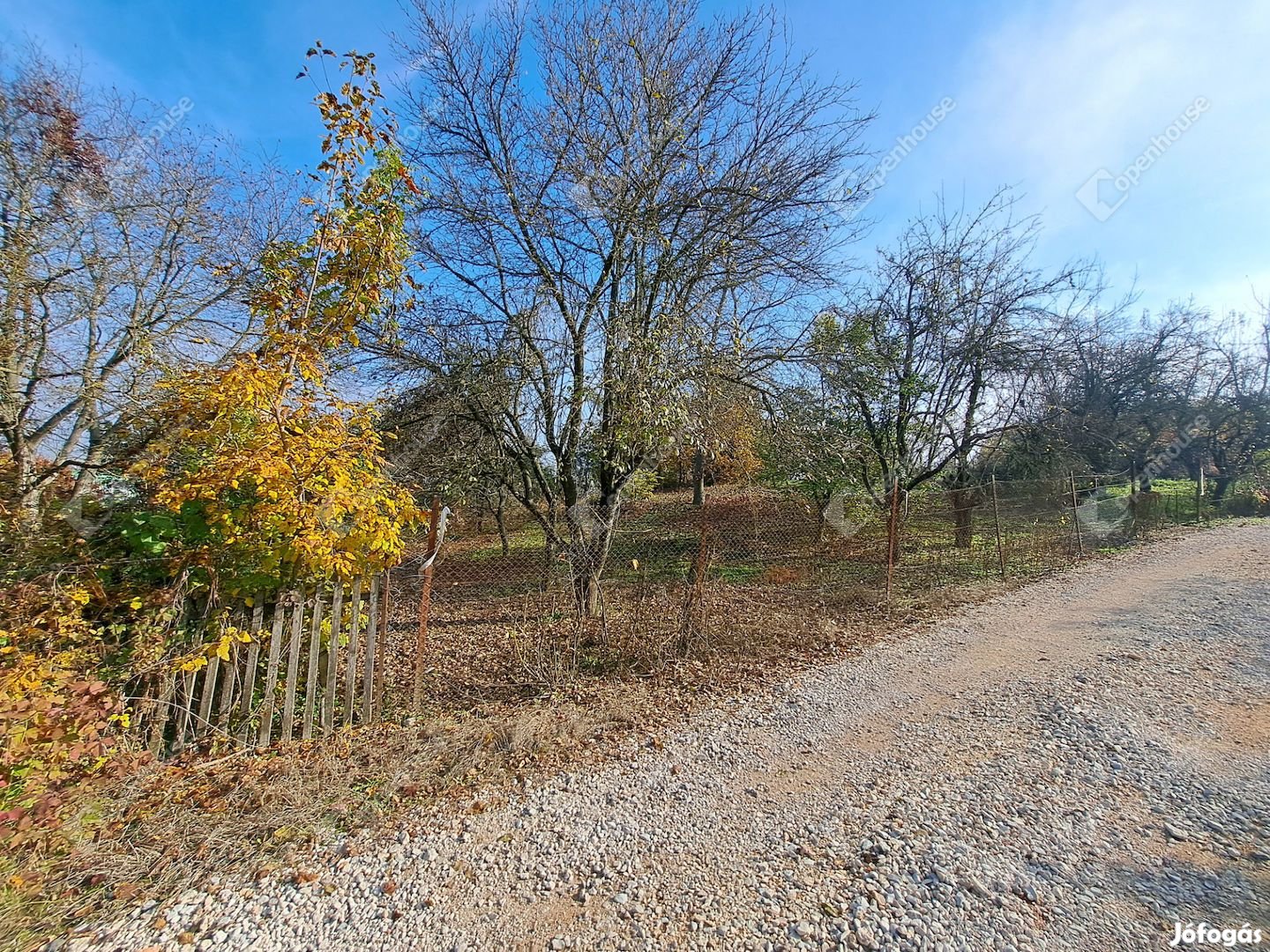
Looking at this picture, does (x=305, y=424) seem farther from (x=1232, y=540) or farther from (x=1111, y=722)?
(x=1232, y=540)

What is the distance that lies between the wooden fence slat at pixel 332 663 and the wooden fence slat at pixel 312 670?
0.25ft

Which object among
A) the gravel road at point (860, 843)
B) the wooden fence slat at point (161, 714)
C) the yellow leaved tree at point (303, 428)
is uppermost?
the yellow leaved tree at point (303, 428)

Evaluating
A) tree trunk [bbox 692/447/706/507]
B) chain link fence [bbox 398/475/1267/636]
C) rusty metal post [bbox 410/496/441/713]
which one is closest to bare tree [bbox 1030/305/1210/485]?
chain link fence [bbox 398/475/1267/636]

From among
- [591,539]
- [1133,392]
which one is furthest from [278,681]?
[1133,392]

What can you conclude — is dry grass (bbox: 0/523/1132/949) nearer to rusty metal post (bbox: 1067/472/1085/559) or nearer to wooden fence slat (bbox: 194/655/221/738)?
wooden fence slat (bbox: 194/655/221/738)

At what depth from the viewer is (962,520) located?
10.0m

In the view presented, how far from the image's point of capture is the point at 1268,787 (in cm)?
278

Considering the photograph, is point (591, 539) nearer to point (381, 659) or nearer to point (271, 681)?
point (381, 659)

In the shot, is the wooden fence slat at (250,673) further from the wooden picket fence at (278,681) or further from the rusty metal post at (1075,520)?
the rusty metal post at (1075,520)

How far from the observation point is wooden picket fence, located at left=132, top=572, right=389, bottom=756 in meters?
3.23

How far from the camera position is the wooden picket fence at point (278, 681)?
323cm

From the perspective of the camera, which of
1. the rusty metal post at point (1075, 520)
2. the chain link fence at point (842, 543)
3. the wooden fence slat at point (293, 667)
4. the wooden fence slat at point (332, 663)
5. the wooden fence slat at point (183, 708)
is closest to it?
the wooden fence slat at point (183, 708)

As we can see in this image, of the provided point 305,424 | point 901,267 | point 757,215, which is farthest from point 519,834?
point 901,267

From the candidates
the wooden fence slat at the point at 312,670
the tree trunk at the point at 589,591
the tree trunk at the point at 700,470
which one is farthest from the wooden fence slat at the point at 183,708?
the tree trunk at the point at 700,470
